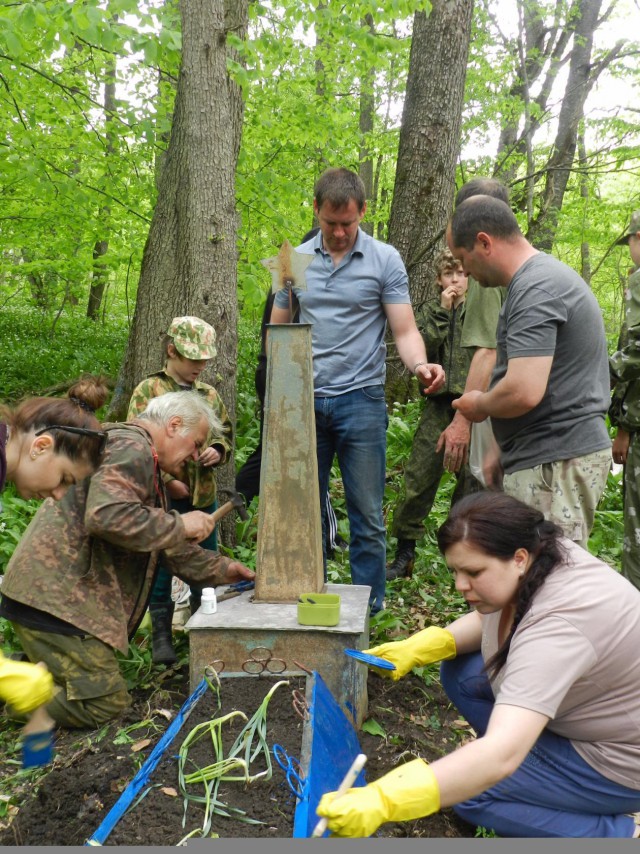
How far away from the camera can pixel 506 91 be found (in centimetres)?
1265

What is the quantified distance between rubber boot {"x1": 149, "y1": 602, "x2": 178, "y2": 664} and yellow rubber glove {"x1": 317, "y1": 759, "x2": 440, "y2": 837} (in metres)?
1.98

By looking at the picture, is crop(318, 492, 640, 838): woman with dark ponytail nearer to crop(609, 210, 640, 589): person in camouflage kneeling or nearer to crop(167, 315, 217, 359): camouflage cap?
crop(609, 210, 640, 589): person in camouflage kneeling

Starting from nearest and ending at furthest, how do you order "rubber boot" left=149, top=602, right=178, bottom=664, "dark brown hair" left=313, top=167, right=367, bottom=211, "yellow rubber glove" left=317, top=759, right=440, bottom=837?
"yellow rubber glove" left=317, top=759, right=440, bottom=837, "dark brown hair" left=313, top=167, right=367, bottom=211, "rubber boot" left=149, top=602, right=178, bottom=664

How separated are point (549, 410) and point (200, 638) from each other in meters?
1.67

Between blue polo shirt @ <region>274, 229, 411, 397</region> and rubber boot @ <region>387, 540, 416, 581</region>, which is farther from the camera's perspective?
rubber boot @ <region>387, 540, 416, 581</region>

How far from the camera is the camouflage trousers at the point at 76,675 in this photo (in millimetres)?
3090

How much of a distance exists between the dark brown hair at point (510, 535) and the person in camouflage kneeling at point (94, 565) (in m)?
1.40

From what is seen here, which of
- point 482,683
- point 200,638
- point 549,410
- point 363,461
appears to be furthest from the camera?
point 363,461

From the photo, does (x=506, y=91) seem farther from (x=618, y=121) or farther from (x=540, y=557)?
(x=540, y=557)

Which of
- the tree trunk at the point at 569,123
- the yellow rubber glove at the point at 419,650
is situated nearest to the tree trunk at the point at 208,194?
the yellow rubber glove at the point at 419,650

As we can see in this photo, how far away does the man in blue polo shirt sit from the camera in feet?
12.1

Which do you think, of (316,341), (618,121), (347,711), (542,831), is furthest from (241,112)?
(618,121)

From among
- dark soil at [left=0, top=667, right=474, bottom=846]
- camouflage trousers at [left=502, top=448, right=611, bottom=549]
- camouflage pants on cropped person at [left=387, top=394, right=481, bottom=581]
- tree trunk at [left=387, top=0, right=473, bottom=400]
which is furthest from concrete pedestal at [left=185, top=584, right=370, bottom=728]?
tree trunk at [left=387, top=0, right=473, bottom=400]

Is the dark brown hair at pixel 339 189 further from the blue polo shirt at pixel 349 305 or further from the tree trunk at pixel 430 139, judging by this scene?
the tree trunk at pixel 430 139
